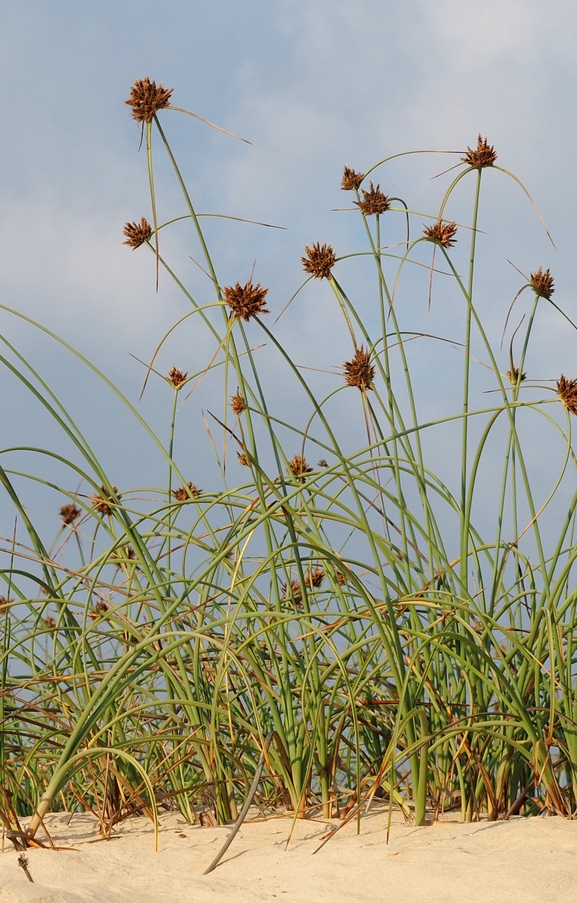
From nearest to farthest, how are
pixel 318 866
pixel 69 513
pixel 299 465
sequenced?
pixel 318 866, pixel 299 465, pixel 69 513

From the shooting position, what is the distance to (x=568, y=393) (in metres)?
1.70

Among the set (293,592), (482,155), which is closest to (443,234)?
(482,155)

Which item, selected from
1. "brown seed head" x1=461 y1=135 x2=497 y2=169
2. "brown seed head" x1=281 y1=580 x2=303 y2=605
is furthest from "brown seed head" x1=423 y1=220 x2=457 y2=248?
"brown seed head" x1=281 y1=580 x2=303 y2=605

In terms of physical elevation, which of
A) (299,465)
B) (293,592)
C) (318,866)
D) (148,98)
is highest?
(148,98)

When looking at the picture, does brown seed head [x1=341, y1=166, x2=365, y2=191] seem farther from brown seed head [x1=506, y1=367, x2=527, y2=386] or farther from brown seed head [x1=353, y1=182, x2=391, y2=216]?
brown seed head [x1=506, y1=367, x2=527, y2=386]

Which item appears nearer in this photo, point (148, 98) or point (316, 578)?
point (148, 98)

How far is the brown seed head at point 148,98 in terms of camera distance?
5.99 ft

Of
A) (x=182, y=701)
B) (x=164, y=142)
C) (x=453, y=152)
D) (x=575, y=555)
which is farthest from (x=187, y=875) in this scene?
(x=453, y=152)

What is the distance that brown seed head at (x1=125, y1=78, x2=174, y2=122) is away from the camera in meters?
1.83

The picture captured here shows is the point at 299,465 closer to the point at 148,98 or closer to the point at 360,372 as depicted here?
Answer: the point at 360,372

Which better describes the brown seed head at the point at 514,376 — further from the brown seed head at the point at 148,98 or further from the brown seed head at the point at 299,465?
the brown seed head at the point at 148,98

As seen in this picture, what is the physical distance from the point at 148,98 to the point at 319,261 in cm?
52

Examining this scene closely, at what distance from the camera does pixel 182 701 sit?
167 centimetres

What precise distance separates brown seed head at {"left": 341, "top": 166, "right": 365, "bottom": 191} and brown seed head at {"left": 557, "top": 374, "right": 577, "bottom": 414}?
2.86 ft
